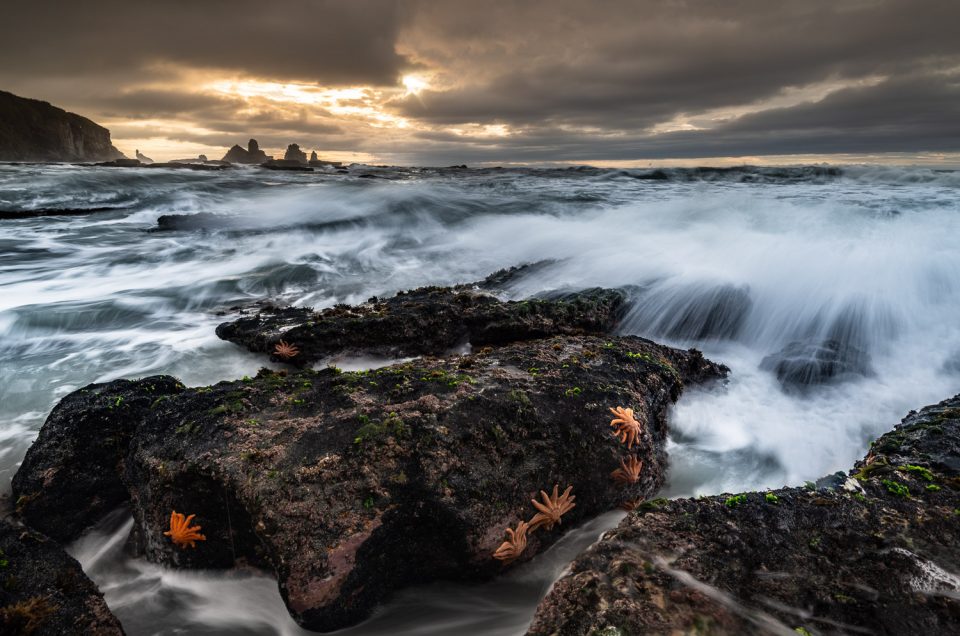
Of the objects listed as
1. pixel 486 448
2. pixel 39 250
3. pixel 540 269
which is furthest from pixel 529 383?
pixel 39 250

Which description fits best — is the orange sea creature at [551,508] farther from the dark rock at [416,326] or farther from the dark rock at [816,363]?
the dark rock at [816,363]

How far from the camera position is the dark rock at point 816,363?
6.76 meters

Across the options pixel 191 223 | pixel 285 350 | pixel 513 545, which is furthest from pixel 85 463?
pixel 191 223

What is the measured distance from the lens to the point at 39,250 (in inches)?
556

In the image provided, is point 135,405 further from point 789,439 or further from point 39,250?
point 39,250

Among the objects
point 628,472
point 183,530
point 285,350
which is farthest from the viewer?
point 285,350

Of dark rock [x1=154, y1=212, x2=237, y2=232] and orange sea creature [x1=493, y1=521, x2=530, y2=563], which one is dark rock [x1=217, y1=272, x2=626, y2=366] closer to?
orange sea creature [x1=493, y1=521, x2=530, y2=563]

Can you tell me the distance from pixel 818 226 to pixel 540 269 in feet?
38.8

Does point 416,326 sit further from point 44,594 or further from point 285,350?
point 44,594

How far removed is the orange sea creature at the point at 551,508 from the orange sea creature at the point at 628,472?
450 mm

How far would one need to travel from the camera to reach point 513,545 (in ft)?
10.2

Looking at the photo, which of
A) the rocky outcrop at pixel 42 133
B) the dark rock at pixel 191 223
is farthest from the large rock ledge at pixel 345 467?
the rocky outcrop at pixel 42 133

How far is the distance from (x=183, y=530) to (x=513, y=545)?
219 cm

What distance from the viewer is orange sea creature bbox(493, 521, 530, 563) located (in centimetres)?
307
